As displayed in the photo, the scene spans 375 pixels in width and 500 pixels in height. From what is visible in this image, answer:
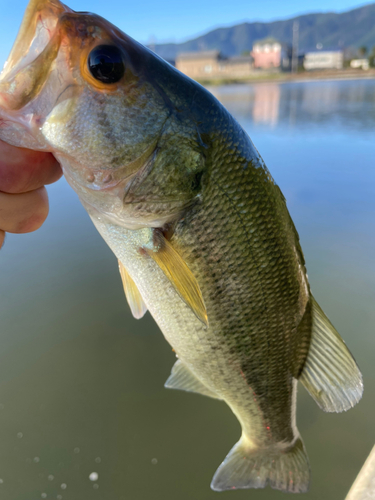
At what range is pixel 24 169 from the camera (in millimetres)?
806

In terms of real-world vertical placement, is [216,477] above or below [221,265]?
below

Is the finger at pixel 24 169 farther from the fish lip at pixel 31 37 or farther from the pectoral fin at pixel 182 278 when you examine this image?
the pectoral fin at pixel 182 278

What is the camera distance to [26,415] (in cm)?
198

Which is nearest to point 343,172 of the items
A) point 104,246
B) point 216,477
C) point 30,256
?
point 104,246

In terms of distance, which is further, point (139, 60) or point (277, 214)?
point (277, 214)

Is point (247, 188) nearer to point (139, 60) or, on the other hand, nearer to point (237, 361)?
point (139, 60)

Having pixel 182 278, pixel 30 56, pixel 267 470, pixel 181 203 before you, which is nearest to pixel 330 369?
pixel 267 470

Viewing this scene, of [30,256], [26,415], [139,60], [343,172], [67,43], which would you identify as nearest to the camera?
[67,43]

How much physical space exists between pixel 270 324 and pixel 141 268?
1.53 feet

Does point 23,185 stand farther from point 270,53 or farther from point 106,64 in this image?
point 270,53

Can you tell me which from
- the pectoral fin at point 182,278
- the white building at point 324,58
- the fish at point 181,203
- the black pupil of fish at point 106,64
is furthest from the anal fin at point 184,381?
the white building at point 324,58

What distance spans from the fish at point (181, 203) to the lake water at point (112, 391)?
0.82 m

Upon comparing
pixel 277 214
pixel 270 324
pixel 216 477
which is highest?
pixel 277 214

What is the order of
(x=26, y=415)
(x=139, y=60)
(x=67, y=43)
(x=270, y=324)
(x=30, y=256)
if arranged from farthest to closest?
(x=30, y=256), (x=26, y=415), (x=270, y=324), (x=139, y=60), (x=67, y=43)
